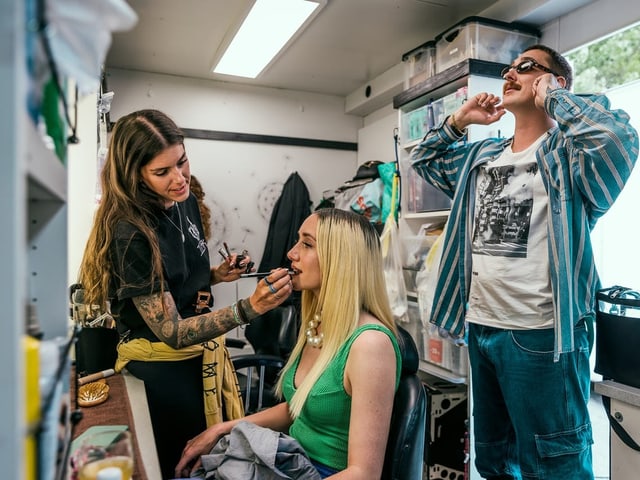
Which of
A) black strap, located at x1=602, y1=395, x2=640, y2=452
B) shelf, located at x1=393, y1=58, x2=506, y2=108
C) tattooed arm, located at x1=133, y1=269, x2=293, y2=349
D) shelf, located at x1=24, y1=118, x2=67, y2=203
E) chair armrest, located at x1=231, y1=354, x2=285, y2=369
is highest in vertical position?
shelf, located at x1=393, y1=58, x2=506, y2=108

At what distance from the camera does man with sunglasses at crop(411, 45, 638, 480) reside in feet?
5.10

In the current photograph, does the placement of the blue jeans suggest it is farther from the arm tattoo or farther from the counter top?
the counter top

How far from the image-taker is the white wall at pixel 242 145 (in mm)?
4051

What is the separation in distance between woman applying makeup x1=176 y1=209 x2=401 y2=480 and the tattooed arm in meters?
0.10

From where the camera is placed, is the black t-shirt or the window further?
the window

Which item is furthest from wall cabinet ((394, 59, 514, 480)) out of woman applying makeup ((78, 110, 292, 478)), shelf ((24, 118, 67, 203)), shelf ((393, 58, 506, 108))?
shelf ((24, 118, 67, 203))

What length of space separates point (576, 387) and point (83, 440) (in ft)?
4.95

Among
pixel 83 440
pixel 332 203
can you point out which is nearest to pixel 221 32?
pixel 332 203

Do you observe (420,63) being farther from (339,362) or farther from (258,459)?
(258,459)

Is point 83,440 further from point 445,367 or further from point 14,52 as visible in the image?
point 445,367

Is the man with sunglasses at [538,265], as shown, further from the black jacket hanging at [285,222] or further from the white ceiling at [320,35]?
the black jacket hanging at [285,222]

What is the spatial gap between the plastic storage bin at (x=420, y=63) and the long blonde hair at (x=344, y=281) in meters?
1.80

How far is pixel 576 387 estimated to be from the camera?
5.29ft

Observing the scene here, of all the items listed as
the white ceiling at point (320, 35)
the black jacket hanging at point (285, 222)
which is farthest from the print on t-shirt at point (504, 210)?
the black jacket hanging at point (285, 222)
